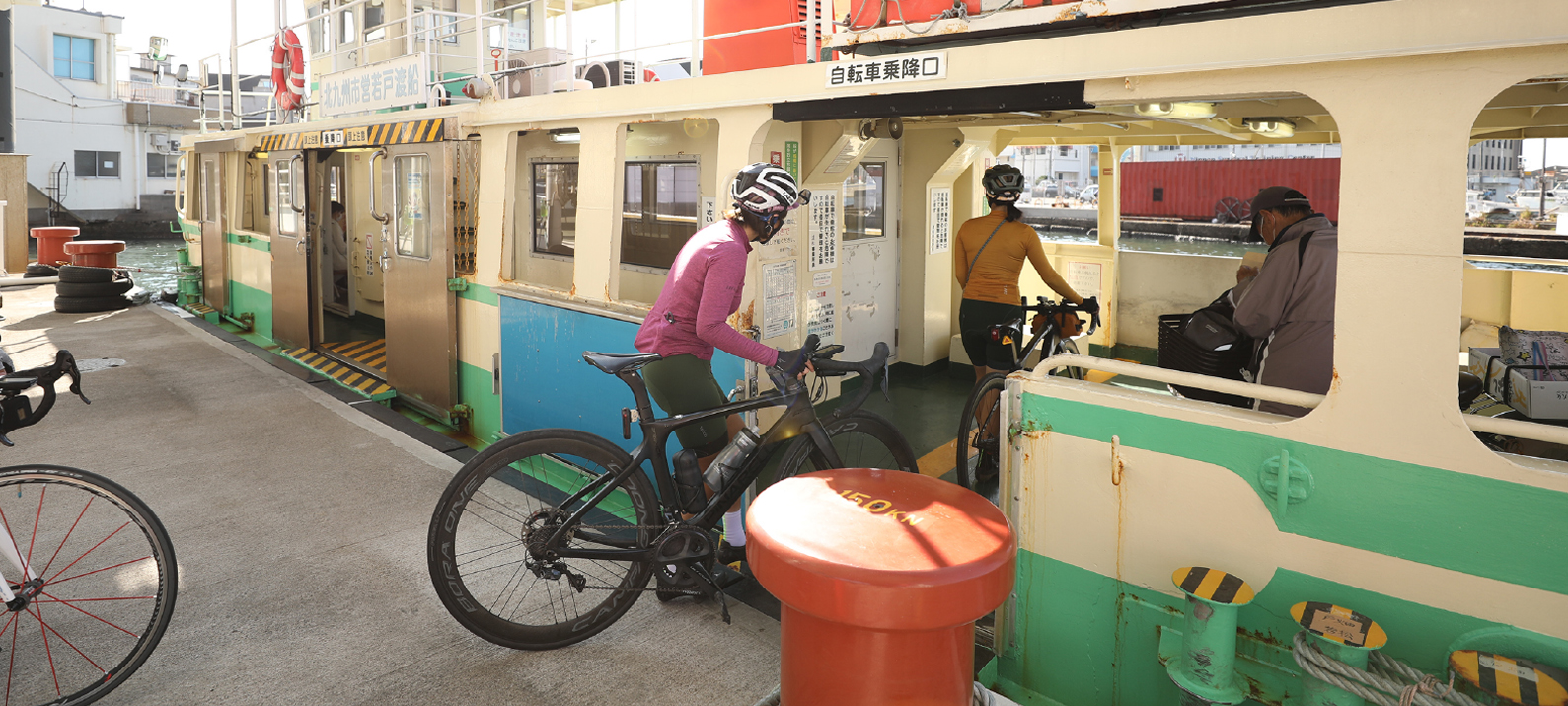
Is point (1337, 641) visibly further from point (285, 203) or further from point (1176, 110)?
point (285, 203)

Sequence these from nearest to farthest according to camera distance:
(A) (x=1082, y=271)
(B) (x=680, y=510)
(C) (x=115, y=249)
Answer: (B) (x=680, y=510)
(A) (x=1082, y=271)
(C) (x=115, y=249)

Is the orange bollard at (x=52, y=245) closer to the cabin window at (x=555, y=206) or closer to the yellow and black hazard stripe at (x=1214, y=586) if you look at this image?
the cabin window at (x=555, y=206)

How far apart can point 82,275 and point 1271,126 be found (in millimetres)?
15270

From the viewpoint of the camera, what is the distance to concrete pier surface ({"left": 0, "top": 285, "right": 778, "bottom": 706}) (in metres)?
3.71

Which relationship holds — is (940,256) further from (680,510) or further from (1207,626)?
(1207,626)

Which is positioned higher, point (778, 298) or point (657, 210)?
point (657, 210)

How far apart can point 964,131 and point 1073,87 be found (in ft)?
13.7

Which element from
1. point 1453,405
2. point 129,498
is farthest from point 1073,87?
point 129,498

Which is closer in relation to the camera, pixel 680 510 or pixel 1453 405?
pixel 1453 405

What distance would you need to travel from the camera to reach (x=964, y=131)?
762cm

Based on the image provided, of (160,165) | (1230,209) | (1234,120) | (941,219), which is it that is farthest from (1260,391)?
(160,165)

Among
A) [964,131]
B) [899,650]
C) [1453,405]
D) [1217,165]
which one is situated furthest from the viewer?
[1217,165]

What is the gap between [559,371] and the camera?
6309 millimetres

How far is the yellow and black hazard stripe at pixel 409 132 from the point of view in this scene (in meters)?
7.14
